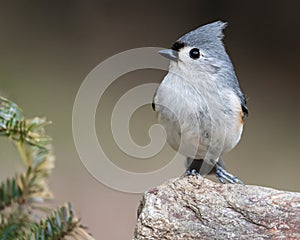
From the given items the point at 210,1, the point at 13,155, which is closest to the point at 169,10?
the point at 210,1

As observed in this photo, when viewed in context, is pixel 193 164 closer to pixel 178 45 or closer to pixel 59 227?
pixel 178 45

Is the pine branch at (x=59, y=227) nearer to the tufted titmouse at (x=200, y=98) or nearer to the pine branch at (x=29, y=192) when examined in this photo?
the pine branch at (x=29, y=192)

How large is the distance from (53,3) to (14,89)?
65cm

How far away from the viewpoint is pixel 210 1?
3.54m

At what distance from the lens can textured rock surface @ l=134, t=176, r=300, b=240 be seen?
1.01 m

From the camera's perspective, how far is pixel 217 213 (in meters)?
1.05

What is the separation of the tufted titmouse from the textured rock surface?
16.6 inches

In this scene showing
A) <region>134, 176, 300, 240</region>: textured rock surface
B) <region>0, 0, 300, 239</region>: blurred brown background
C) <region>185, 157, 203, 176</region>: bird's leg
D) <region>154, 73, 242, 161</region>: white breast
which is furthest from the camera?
<region>0, 0, 300, 239</region>: blurred brown background

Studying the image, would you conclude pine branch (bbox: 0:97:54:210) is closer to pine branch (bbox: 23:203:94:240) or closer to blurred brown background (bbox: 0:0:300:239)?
pine branch (bbox: 23:203:94:240)

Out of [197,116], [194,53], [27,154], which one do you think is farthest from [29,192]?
[194,53]

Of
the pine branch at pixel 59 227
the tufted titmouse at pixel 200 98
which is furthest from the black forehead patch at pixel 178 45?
the pine branch at pixel 59 227

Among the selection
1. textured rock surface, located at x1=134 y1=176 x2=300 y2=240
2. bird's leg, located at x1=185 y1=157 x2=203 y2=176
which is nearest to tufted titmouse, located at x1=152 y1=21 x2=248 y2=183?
bird's leg, located at x1=185 y1=157 x2=203 y2=176

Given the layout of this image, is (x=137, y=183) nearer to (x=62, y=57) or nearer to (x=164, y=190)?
(x=164, y=190)

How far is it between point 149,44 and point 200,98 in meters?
2.08
